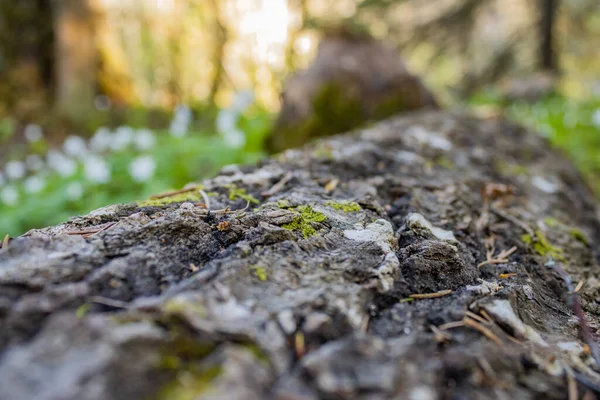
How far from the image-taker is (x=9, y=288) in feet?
2.90

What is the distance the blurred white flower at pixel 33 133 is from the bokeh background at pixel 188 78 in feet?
0.11

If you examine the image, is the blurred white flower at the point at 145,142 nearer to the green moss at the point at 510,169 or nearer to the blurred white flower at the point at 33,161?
the blurred white flower at the point at 33,161

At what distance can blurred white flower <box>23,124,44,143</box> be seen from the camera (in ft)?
20.4

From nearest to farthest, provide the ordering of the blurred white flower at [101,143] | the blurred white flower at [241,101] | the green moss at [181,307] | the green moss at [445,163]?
1. the green moss at [181,307]
2. the green moss at [445,163]
3. the blurred white flower at [101,143]
4. the blurred white flower at [241,101]

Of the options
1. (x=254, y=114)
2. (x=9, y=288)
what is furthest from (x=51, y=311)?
(x=254, y=114)

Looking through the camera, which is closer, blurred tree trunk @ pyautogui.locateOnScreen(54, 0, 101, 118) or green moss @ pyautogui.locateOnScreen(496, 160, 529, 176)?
green moss @ pyautogui.locateOnScreen(496, 160, 529, 176)

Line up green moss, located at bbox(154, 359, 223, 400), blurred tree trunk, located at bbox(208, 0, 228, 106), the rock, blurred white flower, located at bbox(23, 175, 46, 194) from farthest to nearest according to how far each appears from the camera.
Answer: blurred tree trunk, located at bbox(208, 0, 228, 106) → blurred white flower, located at bbox(23, 175, 46, 194) → the rock → green moss, located at bbox(154, 359, 223, 400)

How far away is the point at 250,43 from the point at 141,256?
10.0m

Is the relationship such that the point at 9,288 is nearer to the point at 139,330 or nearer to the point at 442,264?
the point at 139,330

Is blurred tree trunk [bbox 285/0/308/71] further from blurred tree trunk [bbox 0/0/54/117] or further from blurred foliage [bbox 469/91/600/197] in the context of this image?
blurred tree trunk [bbox 0/0/54/117]

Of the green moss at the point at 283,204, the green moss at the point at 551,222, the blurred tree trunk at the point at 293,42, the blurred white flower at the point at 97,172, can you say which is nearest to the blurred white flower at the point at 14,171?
the blurred white flower at the point at 97,172

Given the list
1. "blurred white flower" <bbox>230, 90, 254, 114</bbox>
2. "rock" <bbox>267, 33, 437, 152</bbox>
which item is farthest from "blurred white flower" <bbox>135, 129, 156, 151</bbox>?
"rock" <bbox>267, 33, 437, 152</bbox>

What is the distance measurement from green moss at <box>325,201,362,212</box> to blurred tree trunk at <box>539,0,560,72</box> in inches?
345

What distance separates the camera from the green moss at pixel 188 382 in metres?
0.72
